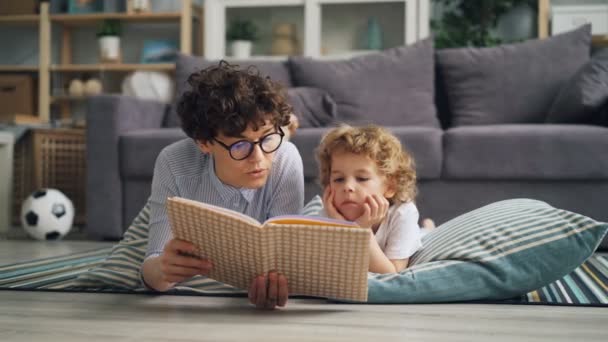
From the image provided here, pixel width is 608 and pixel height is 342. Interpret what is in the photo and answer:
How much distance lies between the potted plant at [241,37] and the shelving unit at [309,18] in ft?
0.19

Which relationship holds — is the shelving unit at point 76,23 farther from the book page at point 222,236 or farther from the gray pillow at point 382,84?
the book page at point 222,236

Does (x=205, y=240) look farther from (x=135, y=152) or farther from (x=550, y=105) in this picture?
(x=550, y=105)

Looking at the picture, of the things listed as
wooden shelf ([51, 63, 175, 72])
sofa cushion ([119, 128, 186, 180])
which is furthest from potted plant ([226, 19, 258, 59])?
sofa cushion ([119, 128, 186, 180])

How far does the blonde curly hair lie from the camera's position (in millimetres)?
1449

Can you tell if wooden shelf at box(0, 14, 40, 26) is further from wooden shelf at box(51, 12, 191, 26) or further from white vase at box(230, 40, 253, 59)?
white vase at box(230, 40, 253, 59)

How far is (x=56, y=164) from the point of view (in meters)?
3.37

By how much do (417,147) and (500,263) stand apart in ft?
4.01

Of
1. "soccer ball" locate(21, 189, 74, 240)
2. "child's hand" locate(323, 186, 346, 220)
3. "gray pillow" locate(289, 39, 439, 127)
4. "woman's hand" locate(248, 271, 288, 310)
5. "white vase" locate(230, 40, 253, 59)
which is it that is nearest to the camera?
"woman's hand" locate(248, 271, 288, 310)

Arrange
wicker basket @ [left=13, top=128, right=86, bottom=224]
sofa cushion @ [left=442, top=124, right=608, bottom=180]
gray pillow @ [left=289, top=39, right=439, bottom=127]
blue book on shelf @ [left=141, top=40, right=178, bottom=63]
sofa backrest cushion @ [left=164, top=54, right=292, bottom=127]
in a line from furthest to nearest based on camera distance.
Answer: blue book on shelf @ [left=141, top=40, right=178, bottom=63]
wicker basket @ [left=13, top=128, right=86, bottom=224]
sofa backrest cushion @ [left=164, top=54, right=292, bottom=127]
gray pillow @ [left=289, top=39, right=439, bottom=127]
sofa cushion @ [left=442, top=124, right=608, bottom=180]

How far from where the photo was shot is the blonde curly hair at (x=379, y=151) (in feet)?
4.75

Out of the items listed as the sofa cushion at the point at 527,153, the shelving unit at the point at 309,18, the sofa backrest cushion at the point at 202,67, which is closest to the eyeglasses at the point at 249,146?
the sofa cushion at the point at 527,153

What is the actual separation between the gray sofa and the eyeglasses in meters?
1.29

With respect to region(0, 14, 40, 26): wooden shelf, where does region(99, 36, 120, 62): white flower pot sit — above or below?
below

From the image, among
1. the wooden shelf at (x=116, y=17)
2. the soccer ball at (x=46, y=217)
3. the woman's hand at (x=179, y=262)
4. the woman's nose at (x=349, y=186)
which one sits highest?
the wooden shelf at (x=116, y=17)
